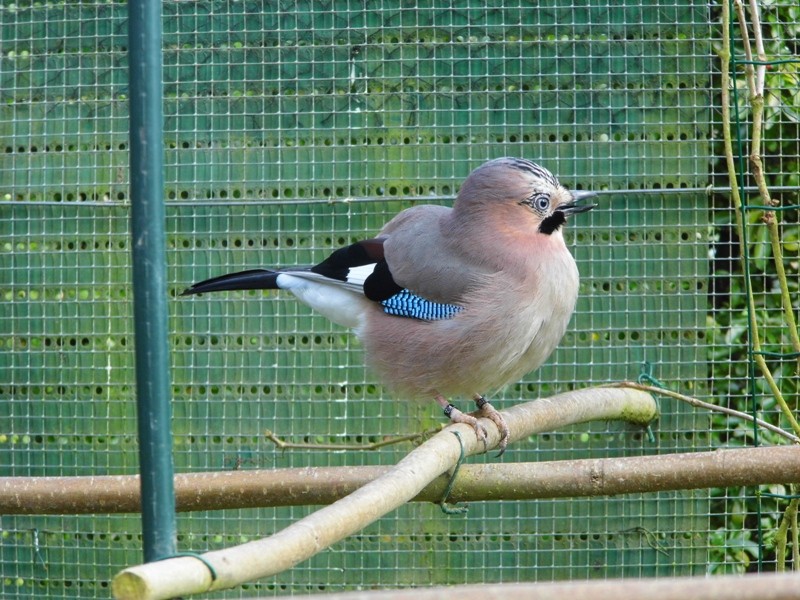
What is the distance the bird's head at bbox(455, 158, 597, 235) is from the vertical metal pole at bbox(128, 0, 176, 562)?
1.30 metres

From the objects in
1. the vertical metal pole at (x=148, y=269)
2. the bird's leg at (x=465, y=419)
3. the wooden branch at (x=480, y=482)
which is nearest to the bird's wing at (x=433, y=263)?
the bird's leg at (x=465, y=419)

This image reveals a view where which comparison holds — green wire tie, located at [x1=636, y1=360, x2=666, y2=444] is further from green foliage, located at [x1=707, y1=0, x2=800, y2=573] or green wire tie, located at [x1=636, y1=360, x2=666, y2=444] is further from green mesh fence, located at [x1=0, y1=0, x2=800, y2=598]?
green foliage, located at [x1=707, y1=0, x2=800, y2=573]

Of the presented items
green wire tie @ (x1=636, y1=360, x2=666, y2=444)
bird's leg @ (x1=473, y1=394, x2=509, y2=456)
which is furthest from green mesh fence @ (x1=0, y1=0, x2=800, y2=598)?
bird's leg @ (x1=473, y1=394, x2=509, y2=456)

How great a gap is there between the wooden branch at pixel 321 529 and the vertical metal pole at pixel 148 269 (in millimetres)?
135

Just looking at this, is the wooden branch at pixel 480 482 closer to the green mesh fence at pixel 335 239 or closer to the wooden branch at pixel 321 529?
the wooden branch at pixel 321 529

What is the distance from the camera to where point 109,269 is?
320 cm

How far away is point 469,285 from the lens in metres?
2.32

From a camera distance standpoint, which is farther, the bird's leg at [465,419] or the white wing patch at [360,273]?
the white wing patch at [360,273]

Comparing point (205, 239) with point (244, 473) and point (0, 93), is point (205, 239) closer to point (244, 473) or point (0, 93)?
point (0, 93)

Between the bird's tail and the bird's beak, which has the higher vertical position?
the bird's beak

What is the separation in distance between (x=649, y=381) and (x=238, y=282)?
1373 mm

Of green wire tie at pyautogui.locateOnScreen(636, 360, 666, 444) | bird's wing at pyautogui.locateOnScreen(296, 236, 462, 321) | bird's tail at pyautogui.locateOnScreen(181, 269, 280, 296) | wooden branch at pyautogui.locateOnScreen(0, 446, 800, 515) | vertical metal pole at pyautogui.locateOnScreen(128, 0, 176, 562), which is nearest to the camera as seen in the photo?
vertical metal pole at pyautogui.locateOnScreen(128, 0, 176, 562)

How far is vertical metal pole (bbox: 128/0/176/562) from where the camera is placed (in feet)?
3.73

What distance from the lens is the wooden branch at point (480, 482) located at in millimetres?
2008
